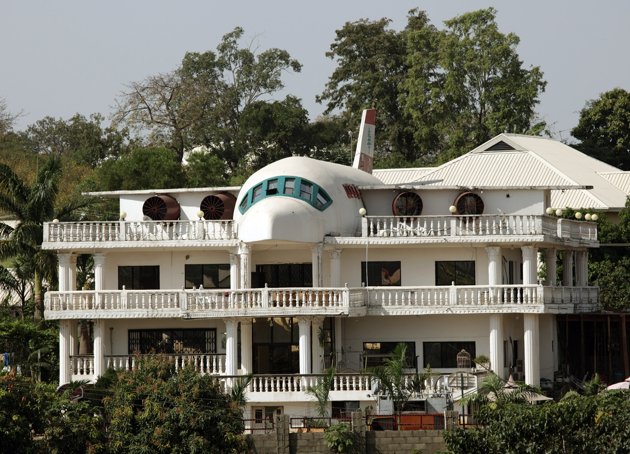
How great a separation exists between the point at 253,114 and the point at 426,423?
50.4 m

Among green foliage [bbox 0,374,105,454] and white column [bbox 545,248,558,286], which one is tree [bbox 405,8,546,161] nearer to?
white column [bbox 545,248,558,286]

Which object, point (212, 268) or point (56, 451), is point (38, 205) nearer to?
point (212, 268)

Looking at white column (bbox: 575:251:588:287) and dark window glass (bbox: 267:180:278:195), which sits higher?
dark window glass (bbox: 267:180:278:195)

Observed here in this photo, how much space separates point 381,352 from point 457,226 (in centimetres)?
535

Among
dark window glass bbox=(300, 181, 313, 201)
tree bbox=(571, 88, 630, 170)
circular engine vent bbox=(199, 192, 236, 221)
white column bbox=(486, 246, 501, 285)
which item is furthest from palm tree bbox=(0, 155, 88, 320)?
tree bbox=(571, 88, 630, 170)

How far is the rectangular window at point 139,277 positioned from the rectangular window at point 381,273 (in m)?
7.54

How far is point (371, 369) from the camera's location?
5991cm

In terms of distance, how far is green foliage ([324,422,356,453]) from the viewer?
54406 mm

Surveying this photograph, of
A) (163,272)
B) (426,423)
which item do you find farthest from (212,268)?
(426,423)

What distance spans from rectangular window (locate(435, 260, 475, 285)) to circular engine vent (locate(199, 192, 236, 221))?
777cm

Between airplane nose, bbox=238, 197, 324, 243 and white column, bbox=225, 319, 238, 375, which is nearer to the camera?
airplane nose, bbox=238, 197, 324, 243

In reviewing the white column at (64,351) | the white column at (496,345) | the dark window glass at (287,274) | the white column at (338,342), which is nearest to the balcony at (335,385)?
the white column at (496,345)

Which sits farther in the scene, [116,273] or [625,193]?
[625,193]

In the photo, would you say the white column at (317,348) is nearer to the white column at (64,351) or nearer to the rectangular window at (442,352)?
the rectangular window at (442,352)
